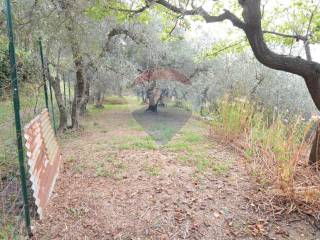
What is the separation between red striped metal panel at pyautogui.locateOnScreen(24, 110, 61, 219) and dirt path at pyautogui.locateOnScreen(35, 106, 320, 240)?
0.15 metres

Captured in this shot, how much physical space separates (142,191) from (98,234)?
841mm

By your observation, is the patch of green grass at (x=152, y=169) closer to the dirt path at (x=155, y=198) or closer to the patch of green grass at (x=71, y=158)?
the dirt path at (x=155, y=198)

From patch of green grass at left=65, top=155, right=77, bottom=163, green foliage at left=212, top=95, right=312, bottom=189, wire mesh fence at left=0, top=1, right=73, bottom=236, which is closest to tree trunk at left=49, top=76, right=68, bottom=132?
wire mesh fence at left=0, top=1, right=73, bottom=236

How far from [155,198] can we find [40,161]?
1.25 meters

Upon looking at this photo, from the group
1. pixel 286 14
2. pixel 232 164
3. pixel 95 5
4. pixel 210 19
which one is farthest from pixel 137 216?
pixel 286 14

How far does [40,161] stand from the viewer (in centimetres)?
273

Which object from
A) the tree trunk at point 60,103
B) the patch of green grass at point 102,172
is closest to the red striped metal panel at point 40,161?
the patch of green grass at point 102,172

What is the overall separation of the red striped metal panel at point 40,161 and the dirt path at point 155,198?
15 centimetres

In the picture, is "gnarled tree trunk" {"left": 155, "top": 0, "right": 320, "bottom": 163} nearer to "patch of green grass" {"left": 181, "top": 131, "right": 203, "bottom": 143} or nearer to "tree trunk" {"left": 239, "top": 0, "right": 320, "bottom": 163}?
"tree trunk" {"left": 239, "top": 0, "right": 320, "bottom": 163}

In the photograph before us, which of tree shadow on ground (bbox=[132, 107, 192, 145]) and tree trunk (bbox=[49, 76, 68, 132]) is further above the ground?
tree trunk (bbox=[49, 76, 68, 132])

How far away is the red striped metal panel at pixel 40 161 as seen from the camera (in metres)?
2.43

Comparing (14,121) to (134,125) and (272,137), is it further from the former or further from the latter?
(134,125)

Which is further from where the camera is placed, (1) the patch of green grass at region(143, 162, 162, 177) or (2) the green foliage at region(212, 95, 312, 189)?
(1) the patch of green grass at region(143, 162, 162, 177)

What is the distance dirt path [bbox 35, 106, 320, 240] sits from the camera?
2430 mm
